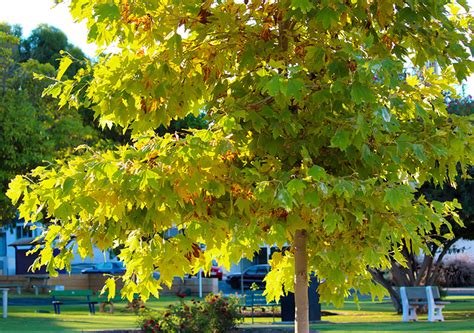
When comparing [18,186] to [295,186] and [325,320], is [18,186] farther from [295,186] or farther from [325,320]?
[325,320]

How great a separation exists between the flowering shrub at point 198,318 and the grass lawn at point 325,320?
1.95 meters

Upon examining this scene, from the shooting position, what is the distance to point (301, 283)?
26.7ft

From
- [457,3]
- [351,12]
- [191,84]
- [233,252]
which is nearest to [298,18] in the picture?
[351,12]

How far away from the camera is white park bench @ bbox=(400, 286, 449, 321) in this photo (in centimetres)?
2405

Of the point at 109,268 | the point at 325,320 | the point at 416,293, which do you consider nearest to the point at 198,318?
the point at 325,320

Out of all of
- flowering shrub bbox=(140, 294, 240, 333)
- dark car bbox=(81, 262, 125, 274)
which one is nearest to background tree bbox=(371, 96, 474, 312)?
flowering shrub bbox=(140, 294, 240, 333)

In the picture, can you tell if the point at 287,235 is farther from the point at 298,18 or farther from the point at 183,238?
the point at 298,18

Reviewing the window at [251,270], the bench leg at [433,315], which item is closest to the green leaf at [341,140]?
the bench leg at [433,315]

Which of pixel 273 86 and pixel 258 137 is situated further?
pixel 258 137

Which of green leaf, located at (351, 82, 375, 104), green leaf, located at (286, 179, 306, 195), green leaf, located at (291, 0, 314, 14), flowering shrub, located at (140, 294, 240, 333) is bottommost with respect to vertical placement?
flowering shrub, located at (140, 294, 240, 333)

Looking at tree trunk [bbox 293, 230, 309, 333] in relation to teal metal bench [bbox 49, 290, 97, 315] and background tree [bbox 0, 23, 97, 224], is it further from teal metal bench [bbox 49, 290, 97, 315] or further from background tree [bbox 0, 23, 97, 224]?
background tree [bbox 0, 23, 97, 224]

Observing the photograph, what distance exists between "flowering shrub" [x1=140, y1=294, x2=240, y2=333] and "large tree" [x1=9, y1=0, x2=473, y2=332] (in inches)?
347

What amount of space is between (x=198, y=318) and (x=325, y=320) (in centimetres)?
775

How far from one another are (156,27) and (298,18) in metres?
1.12
